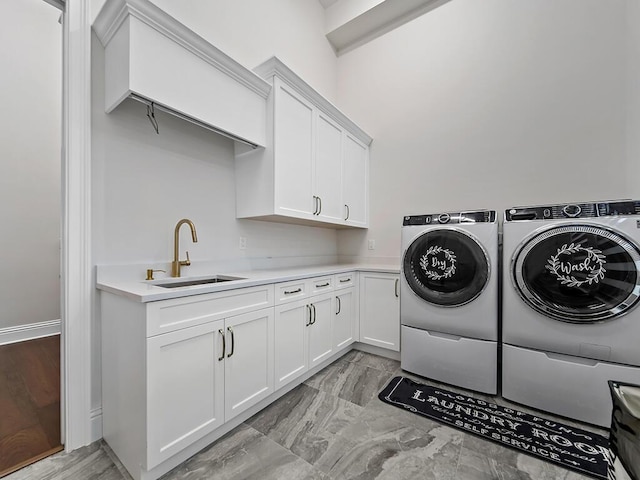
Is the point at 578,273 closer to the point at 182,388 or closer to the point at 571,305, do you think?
the point at 571,305

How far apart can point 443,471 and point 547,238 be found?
150 centimetres

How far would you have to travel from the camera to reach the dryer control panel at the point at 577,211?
161 centimetres

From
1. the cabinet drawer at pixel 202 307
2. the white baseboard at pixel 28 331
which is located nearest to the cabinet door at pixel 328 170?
the cabinet drawer at pixel 202 307

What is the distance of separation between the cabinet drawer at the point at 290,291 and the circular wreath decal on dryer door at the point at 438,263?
98cm

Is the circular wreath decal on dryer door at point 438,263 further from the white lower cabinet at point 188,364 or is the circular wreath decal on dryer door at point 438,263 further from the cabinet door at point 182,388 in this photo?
the cabinet door at point 182,388

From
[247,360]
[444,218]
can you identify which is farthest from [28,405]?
[444,218]

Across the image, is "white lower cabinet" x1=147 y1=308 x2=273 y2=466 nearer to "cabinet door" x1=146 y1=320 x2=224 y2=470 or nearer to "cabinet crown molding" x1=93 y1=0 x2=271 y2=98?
"cabinet door" x1=146 y1=320 x2=224 y2=470

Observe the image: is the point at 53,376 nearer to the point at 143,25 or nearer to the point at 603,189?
the point at 143,25

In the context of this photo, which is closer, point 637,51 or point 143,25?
point 143,25

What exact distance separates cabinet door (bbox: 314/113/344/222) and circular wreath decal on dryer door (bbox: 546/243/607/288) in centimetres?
174

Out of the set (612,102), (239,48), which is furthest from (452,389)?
(239,48)

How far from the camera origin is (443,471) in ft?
4.41

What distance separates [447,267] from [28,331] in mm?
4151

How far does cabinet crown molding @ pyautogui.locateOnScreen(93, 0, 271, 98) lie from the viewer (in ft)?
4.55
